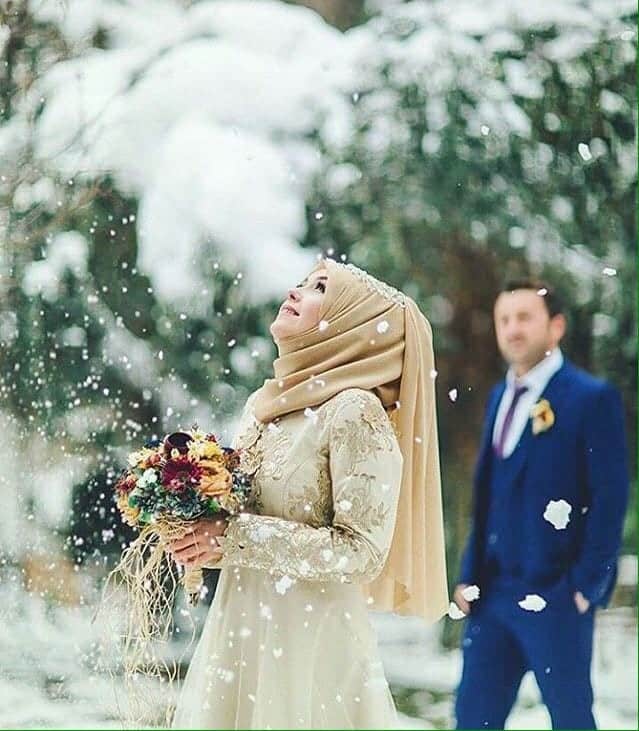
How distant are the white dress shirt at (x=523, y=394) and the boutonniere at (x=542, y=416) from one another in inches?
0.5

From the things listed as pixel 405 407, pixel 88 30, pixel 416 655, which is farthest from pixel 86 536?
pixel 88 30

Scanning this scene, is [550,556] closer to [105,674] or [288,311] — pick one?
[288,311]

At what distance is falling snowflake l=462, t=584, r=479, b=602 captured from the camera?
2066 millimetres

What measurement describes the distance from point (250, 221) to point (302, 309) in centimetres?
54

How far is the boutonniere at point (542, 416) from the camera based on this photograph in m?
2.02

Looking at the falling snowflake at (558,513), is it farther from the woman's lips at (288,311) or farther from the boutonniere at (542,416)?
the woman's lips at (288,311)

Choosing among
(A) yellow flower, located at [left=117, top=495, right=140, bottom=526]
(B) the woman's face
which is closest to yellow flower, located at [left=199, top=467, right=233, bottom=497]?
(A) yellow flower, located at [left=117, top=495, right=140, bottom=526]

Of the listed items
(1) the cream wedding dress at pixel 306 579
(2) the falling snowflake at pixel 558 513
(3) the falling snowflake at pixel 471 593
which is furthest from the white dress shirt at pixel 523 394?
(1) the cream wedding dress at pixel 306 579

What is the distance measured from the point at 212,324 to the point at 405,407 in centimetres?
61

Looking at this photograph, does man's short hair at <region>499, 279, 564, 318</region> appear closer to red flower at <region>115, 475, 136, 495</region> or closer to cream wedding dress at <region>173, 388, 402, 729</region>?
cream wedding dress at <region>173, 388, 402, 729</region>

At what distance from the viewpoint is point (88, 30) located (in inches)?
86.7

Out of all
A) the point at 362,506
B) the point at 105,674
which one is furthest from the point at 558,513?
the point at 105,674

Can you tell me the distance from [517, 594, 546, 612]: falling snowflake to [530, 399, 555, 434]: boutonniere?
277 mm

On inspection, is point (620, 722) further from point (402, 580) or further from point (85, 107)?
point (85, 107)
